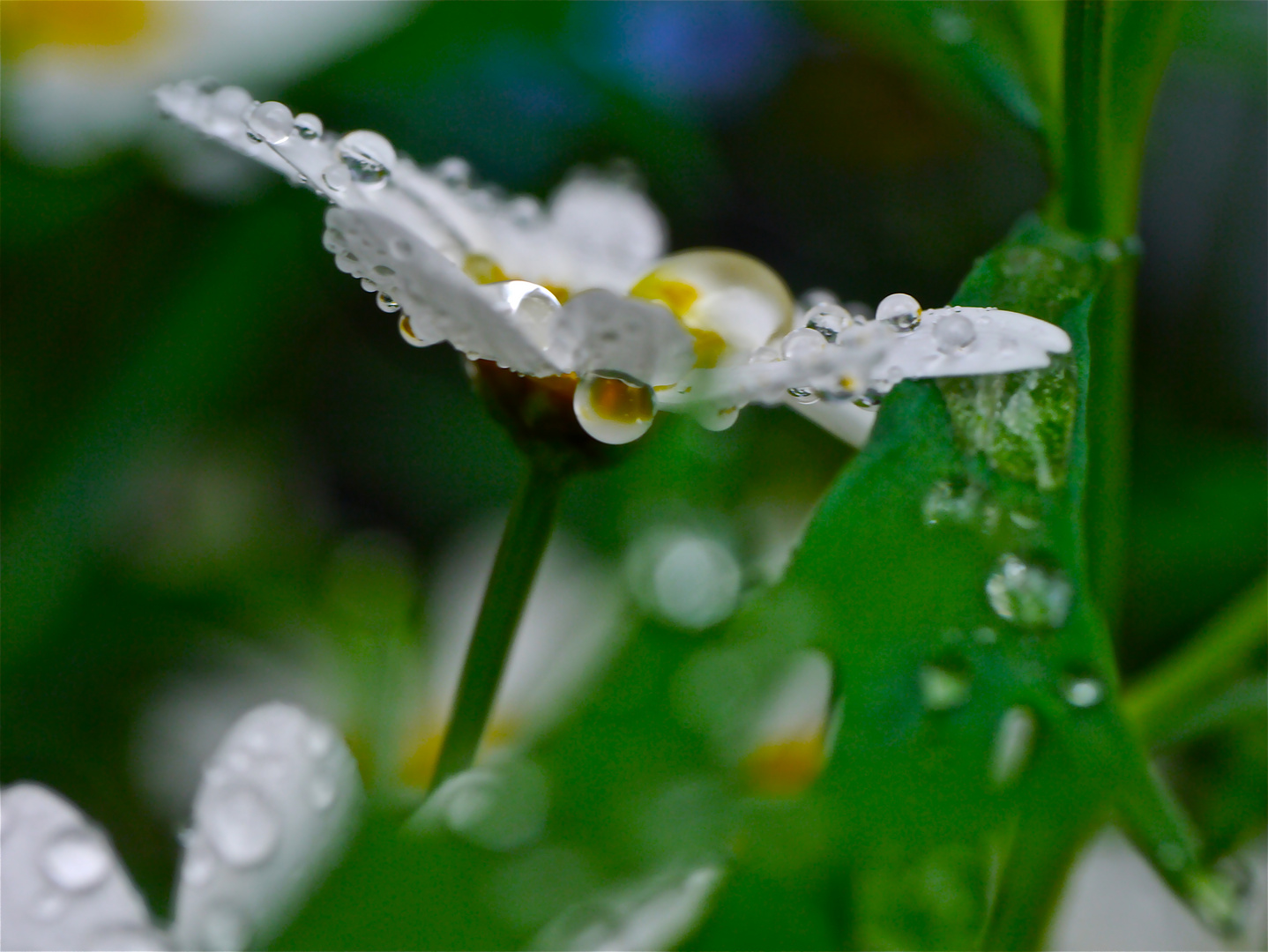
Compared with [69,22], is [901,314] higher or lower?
higher

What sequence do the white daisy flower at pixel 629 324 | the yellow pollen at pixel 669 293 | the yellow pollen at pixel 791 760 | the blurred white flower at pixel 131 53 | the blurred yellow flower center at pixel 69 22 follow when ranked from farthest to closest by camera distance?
the blurred yellow flower center at pixel 69 22
the blurred white flower at pixel 131 53
the yellow pollen at pixel 791 760
the yellow pollen at pixel 669 293
the white daisy flower at pixel 629 324

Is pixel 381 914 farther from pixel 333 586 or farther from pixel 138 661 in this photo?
pixel 138 661

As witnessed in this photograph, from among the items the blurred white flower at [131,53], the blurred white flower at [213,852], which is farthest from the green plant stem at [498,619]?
the blurred white flower at [131,53]

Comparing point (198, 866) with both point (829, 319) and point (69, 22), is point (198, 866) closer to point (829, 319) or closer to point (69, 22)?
point (829, 319)

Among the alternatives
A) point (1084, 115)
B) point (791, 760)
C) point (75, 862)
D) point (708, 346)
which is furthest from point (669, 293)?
point (791, 760)

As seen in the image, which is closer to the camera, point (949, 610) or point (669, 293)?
point (949, 610)

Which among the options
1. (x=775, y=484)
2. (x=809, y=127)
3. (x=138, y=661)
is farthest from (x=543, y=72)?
(x=138, y=661)

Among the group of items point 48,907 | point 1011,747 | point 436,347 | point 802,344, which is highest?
point 802,344

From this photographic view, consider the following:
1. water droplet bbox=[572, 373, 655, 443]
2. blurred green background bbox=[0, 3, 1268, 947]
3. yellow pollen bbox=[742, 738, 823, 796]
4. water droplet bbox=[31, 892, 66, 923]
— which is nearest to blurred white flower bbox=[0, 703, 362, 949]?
water droplet bbox=[31, 892, 66, 923]

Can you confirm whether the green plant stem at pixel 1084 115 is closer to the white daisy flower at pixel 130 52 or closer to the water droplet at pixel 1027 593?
the water droplet at pixel 1027 593
